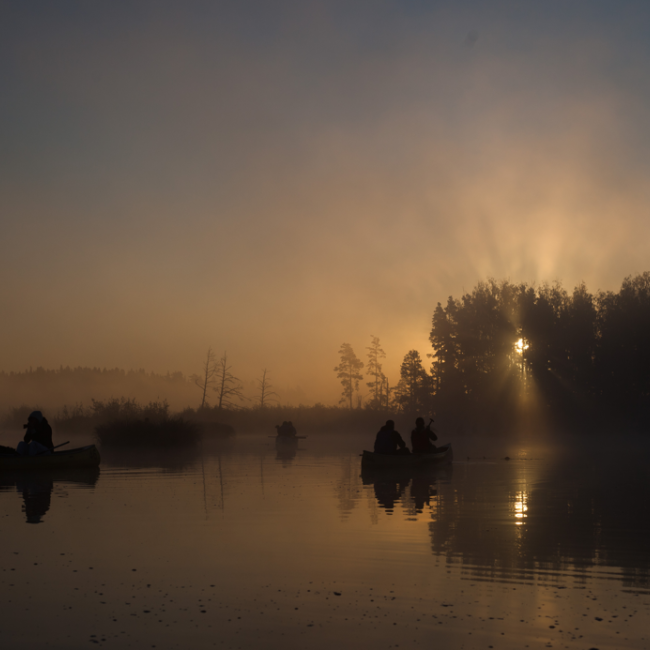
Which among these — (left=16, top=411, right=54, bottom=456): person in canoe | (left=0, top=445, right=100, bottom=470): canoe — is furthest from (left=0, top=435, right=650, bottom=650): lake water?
(left=16, top=411, right=54, bottom=456): person in canoe

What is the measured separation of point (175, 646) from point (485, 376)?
58.0 m

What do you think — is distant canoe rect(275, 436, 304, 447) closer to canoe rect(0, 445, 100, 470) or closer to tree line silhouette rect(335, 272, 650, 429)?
canoe rect(0, 445, 100, 470)

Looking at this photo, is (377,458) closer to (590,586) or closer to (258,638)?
(590,586)

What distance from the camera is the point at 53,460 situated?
75.6 feet

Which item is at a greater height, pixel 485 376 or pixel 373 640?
pixel 485 376

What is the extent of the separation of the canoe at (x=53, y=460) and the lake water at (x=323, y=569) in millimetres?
6516

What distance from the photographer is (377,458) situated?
924 inches

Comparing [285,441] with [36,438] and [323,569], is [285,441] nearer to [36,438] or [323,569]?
[36,438]

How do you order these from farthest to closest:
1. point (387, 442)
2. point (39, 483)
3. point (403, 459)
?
1. point (387, 442)
2. point (403, 459)
3. point (39, 483)

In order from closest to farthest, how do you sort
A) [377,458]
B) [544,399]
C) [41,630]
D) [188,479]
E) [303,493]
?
[41,630] → [303,493] → [188,479] → [377,458] → [544,399]

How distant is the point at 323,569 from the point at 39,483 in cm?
1393

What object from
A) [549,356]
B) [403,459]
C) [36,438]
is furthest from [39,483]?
[549,356]

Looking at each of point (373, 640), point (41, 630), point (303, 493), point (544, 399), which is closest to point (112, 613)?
point (41, 630)

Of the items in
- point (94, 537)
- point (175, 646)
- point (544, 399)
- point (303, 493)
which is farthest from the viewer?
point (544, 399)
